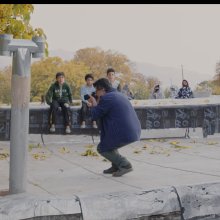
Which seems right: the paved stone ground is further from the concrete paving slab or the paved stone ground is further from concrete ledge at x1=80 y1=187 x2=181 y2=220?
concrete ledge at x1=80 y1=187 x2=181 y2=220

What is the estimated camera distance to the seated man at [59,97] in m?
12.0

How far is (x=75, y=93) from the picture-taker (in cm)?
4406

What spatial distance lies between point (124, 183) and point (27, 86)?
2010 millimetres

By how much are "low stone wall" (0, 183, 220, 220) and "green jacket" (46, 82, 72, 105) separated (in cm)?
637

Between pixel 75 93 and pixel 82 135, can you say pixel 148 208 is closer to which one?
pixel 82 135

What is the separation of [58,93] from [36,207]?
273 inches

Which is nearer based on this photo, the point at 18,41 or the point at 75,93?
the point at 18,41

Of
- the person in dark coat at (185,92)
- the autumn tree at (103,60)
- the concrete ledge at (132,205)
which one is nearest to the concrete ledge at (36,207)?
the concrete ledge at (132,205)

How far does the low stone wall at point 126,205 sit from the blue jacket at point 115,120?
1.58 meters

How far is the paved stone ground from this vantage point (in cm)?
688

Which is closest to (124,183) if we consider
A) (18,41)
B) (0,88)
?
(18,41)

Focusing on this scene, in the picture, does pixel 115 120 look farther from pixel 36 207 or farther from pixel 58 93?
pixel 58 93

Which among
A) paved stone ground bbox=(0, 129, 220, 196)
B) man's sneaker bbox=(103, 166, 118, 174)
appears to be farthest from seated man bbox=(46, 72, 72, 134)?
man's sneaker bbox=(103, 166, 118, 174)

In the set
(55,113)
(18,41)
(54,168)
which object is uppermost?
(18,41)
